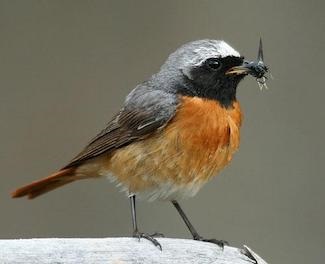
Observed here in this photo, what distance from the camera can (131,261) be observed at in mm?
3879

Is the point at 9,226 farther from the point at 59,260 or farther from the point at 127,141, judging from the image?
the point at 59,260

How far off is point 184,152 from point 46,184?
2.61 ft

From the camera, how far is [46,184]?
4.86m

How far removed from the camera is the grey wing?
4.48 metres

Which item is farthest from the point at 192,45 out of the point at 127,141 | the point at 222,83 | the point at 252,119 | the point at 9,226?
the point at 9,226

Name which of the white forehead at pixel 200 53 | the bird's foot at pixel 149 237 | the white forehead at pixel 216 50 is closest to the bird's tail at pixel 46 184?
the bird's foot at pixel 149 237

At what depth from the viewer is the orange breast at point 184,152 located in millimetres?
4395

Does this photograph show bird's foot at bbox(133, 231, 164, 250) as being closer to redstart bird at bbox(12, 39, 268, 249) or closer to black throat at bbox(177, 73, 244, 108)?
redstart bird at bbox(12, 39, 268, 249)

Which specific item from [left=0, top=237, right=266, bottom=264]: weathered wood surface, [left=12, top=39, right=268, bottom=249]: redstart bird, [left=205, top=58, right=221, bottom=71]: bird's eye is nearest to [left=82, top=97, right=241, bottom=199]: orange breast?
[left=12, top=39, right=268, bottom=249]: redstart bird

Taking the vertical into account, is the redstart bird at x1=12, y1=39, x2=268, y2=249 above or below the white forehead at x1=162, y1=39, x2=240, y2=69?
below

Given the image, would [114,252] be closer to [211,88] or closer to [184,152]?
[184,152]

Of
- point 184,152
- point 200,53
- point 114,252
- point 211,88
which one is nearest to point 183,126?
point 184,152

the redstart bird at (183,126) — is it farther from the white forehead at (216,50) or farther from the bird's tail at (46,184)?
the bird's tail at (46,184)

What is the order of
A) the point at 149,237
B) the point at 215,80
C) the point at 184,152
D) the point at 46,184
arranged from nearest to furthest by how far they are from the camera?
1. the point at 149,237
2. the point at 184,152
3. the point at 215,80
4. the point at 46,184
